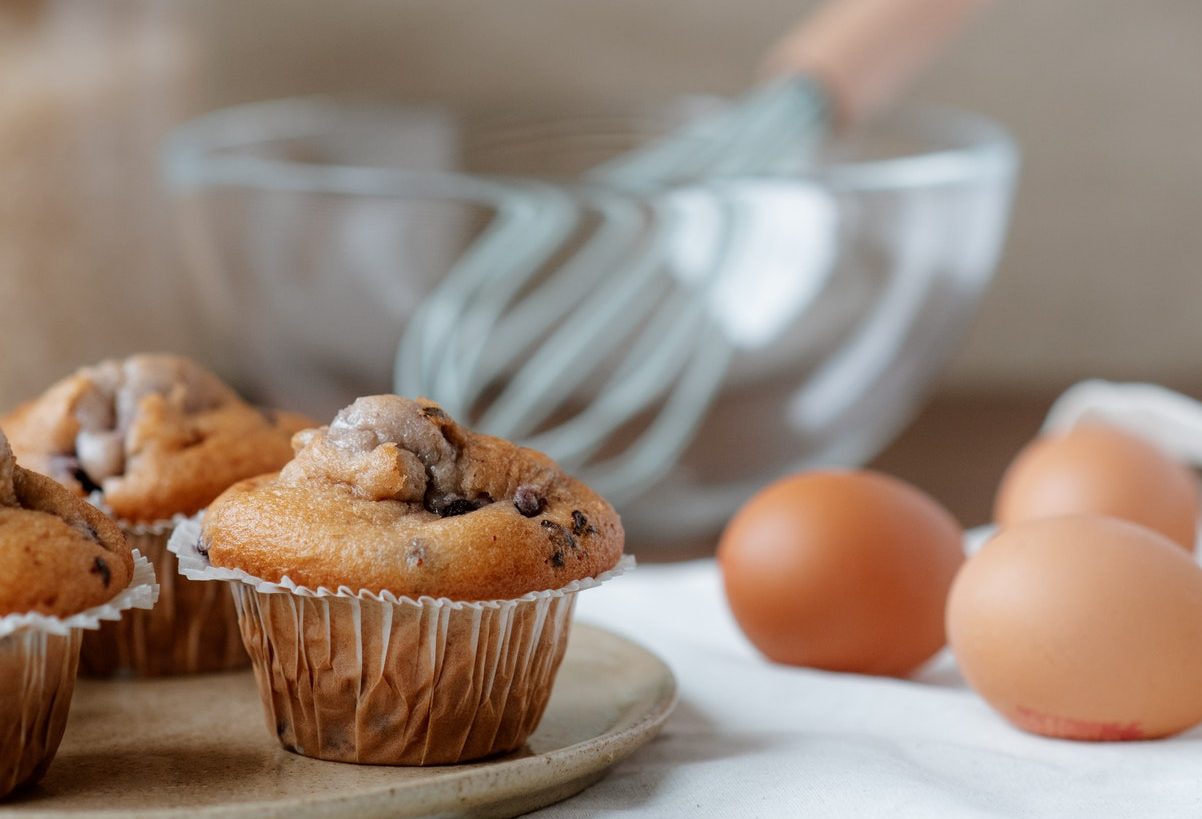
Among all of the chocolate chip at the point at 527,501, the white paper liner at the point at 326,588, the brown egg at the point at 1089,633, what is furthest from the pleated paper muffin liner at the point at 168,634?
the brown egg at the point at 1089,633

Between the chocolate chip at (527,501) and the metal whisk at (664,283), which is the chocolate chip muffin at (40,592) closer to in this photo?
the chocolate chip at (527,501)

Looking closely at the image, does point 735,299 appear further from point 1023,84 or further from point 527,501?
point 1023,84

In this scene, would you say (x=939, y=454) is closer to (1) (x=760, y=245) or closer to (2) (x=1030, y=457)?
(1) (x=760, y=245)

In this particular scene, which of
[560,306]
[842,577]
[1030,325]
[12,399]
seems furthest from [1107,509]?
[1030,325]

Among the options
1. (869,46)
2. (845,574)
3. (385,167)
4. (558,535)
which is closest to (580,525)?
(558,535)

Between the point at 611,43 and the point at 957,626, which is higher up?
the point at 611,43

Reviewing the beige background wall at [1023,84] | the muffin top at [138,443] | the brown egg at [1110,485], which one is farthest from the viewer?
the beige background wall at [1023,84]
